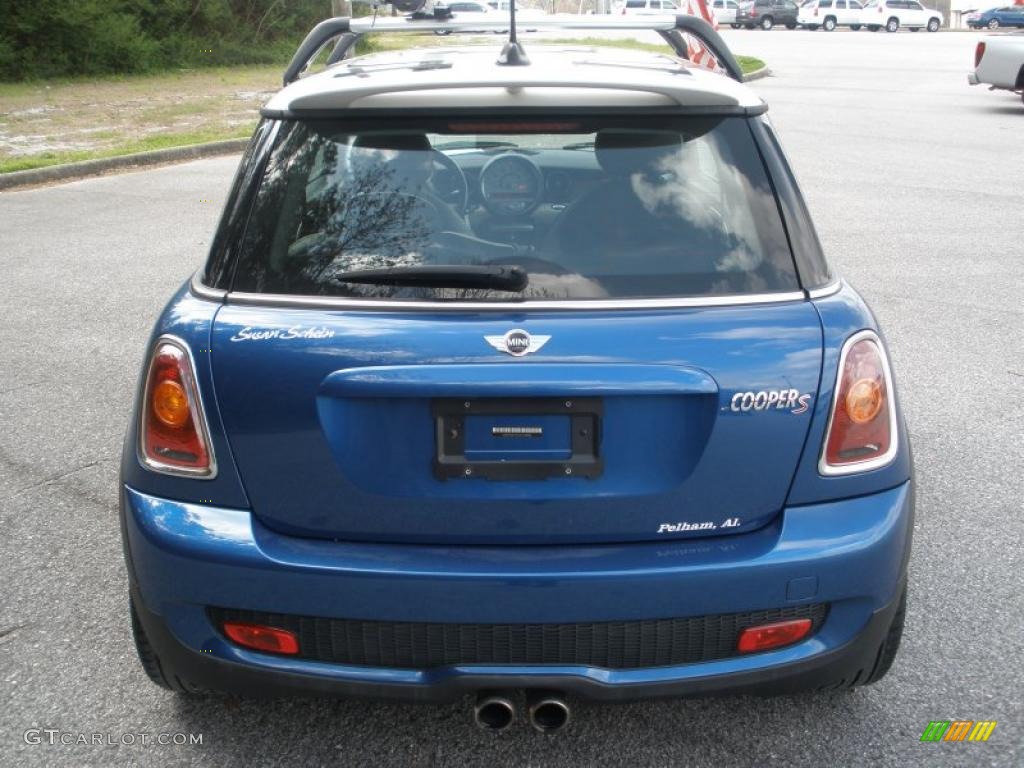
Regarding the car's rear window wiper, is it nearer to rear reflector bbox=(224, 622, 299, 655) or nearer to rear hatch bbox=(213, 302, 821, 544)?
rear hatch bbox=(213, 302, 821, 544)

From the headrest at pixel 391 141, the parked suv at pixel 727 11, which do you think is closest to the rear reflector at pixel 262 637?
the headrest at pixel 391 141

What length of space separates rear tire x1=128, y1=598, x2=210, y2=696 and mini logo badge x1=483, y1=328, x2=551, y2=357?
43.7 inches

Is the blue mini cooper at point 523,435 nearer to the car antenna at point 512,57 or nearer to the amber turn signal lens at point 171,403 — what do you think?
the amber turn signal lens at point 171,403

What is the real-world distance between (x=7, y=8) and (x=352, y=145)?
2342 centimetres

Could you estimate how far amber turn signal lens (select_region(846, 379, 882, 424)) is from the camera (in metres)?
2.53

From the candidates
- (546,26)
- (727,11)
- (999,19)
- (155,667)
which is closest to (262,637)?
(155,667)

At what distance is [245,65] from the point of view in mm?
28438

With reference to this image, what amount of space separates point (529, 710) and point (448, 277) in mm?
990

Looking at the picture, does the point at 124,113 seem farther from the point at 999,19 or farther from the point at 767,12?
the point at 999,19

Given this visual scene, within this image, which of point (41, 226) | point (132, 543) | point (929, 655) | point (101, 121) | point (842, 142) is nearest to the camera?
point (132, 543)

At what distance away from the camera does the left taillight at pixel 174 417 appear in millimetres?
2508

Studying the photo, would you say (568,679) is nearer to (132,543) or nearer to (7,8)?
(132,543)

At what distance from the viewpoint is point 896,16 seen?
60.0 meters

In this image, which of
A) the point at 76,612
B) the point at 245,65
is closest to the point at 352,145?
the point at 76,612
